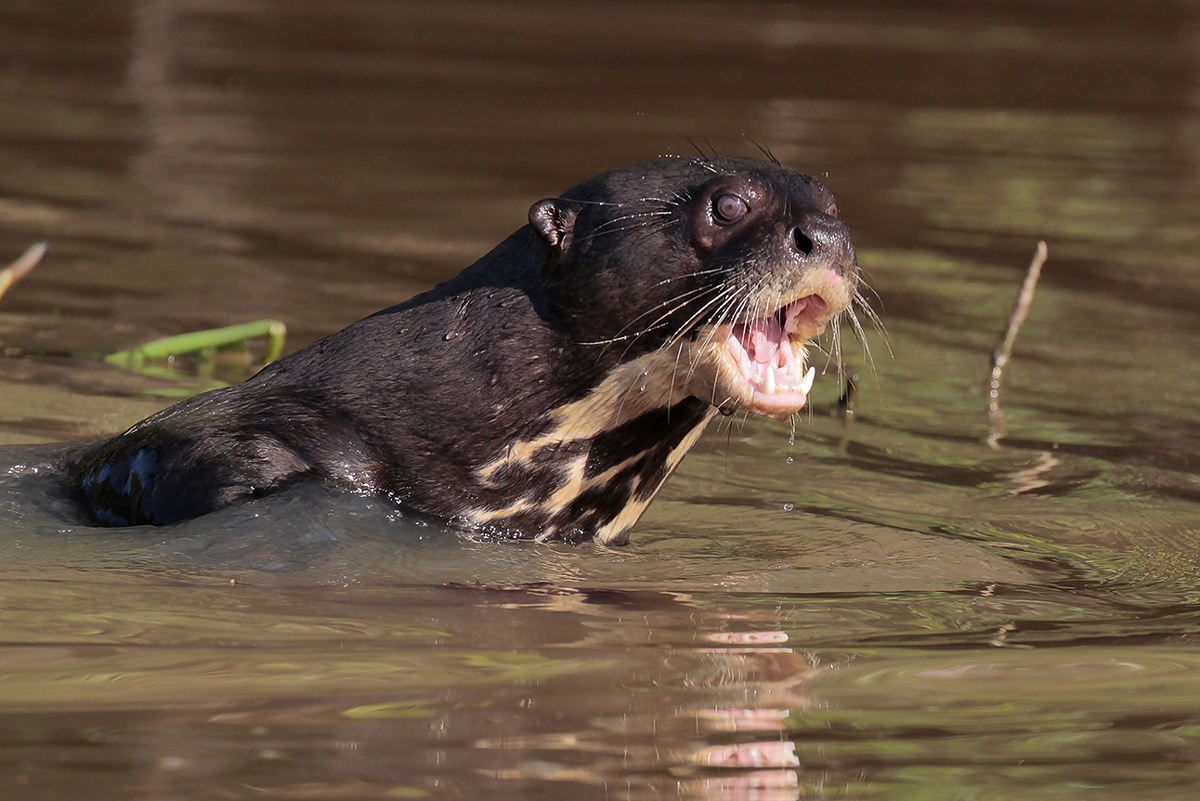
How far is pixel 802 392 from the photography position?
5.67 meters

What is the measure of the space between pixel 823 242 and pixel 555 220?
0.83 m

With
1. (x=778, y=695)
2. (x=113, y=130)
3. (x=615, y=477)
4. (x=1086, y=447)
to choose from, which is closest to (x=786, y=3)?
(x=113, y=130)

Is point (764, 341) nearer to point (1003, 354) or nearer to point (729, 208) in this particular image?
point (729, 208)

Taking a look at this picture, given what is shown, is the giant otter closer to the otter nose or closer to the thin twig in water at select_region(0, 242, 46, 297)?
the otter nose

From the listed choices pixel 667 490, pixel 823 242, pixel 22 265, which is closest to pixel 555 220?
pixel 823 242

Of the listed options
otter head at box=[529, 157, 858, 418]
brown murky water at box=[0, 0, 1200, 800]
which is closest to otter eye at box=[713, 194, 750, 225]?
otter head at box=[529, 157, 858, 418]

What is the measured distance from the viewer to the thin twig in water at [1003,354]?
27.6 feet

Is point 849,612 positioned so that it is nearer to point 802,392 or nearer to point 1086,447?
point 802,392

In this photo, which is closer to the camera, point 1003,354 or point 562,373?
point 562,373

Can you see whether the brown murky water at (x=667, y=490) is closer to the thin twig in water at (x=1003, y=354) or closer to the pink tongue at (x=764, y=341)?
the thin twig in water at (x=1003, y=354)

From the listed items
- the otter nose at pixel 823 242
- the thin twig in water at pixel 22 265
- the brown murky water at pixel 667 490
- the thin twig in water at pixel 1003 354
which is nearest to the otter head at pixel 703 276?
the otter nose at pixel 823 242

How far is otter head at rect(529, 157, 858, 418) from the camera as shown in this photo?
18.4ft

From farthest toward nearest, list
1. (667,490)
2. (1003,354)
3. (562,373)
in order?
(1003,354)
(667,490)
(562,373)

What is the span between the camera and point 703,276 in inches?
225
